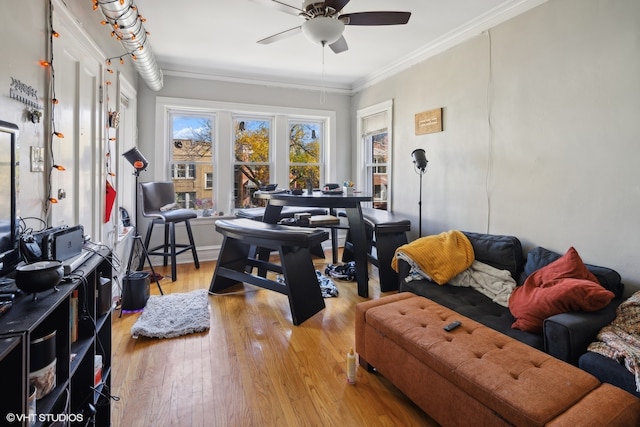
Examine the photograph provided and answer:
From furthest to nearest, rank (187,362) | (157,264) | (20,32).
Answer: (157,264) → (187,362) → (20,32)

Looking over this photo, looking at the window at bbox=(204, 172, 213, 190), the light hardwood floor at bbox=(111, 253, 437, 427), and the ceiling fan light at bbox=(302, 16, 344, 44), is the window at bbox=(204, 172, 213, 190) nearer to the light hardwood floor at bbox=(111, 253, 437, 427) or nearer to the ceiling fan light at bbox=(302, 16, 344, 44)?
the light hardwood floor at bbox=(111, 253, 437, 427)

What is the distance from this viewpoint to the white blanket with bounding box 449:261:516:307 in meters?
2.44

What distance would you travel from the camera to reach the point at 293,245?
2.85 meters

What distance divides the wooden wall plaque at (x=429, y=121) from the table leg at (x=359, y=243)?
1.37m

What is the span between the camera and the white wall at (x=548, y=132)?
2178 mm

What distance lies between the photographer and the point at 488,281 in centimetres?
261

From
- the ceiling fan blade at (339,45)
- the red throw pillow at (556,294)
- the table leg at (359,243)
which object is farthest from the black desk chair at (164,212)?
the red throw pillow at (556,294)

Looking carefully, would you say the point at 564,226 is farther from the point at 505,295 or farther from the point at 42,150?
the point at 42,150

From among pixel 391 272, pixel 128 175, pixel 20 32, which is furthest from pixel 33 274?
pixel 128 175

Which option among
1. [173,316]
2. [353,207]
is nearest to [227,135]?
[353,207]

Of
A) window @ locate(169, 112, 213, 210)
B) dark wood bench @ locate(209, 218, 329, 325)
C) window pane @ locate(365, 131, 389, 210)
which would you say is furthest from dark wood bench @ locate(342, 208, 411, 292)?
window @ locate(169, 112, 213, 210)

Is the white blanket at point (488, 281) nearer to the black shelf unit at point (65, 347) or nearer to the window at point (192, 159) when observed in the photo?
the black shelf unit at point (65, 347)

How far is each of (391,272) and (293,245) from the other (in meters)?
1.28

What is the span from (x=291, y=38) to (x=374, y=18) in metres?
1.41
